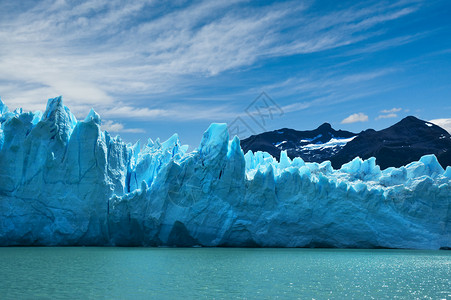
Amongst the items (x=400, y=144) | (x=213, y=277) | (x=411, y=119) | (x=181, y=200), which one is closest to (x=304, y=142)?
(x=411, y=119)

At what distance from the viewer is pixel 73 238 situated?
2508 centimetres

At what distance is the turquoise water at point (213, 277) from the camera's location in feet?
36.8

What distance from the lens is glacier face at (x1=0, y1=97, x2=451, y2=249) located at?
24.8 metres

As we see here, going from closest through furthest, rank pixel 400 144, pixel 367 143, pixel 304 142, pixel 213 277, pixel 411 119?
pixel 213 277 → pixel 400 144 → pixel 367 143 → pixel 411 119 → pixel 304 142

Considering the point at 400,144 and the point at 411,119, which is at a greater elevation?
the point at 411,119

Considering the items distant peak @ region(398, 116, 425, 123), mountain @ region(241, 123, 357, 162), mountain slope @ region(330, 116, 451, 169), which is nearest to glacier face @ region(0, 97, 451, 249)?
mountain slope @ region(330, 116, 451, 169)

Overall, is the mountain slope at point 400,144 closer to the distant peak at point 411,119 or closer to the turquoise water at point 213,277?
the distant peak at point 411,119

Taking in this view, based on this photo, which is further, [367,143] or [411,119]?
[411,119]

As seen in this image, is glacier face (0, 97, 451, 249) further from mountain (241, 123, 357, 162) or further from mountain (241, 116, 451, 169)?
mountain (241, 123, 357, 162)

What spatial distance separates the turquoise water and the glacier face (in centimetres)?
518

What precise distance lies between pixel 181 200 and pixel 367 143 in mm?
48544

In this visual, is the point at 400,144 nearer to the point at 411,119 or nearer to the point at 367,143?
the point at 367,143

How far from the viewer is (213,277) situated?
556 inches

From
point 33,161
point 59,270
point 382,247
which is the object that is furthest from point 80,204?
point 382,247
